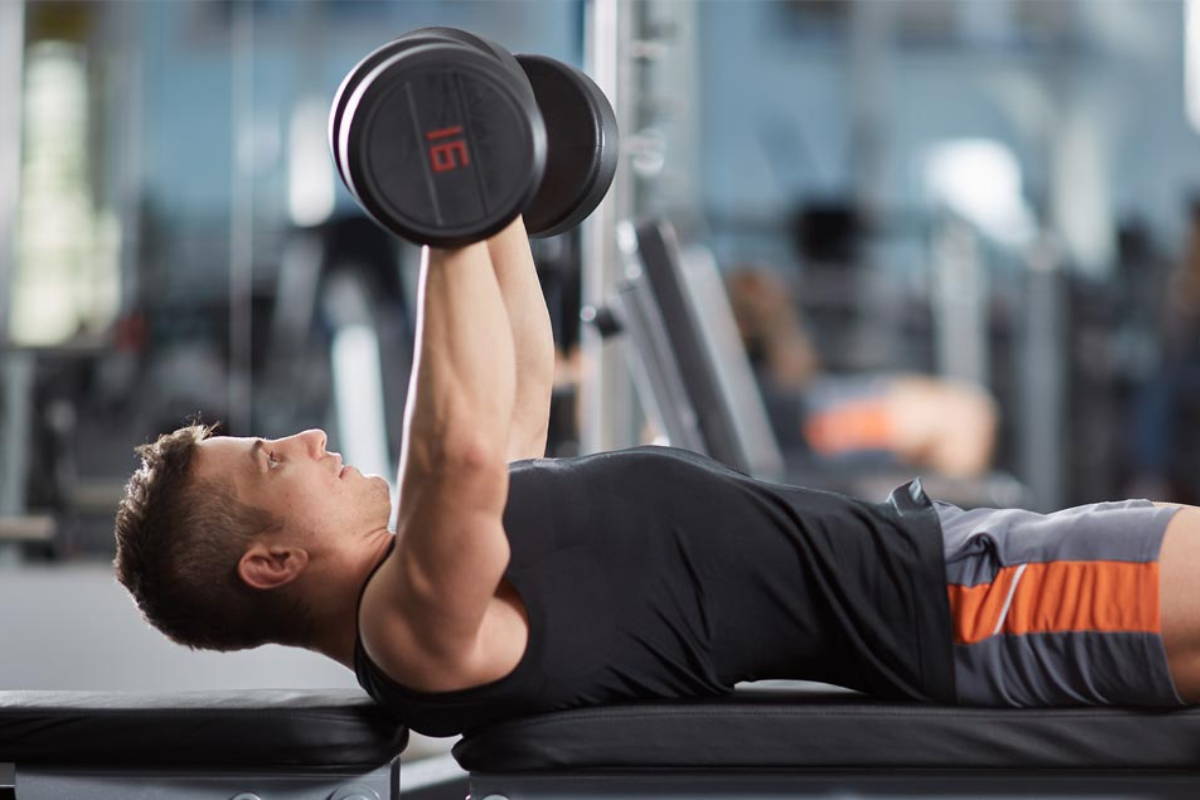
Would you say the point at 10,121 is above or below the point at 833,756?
above

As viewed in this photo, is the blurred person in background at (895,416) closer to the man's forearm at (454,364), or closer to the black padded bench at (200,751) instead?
the black padded bench at (200,751)

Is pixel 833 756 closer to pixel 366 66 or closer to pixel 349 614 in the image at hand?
pixel 349 614

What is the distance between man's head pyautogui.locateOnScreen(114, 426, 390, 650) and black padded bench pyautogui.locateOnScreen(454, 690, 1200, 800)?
0.79 ft

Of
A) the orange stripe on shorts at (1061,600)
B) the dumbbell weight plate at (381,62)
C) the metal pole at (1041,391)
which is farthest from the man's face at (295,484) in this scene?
the metal pole at (1041,391)

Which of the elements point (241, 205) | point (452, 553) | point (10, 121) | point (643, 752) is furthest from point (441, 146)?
point (241, 205)

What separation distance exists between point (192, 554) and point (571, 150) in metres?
0.56

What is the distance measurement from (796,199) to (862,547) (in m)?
6.13

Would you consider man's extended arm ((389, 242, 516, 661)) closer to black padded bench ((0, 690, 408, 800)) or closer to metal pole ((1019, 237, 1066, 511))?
black padded bench ((0, 690, 408, 800))

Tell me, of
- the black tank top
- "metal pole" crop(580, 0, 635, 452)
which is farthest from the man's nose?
"metal pole" crop(580, 0, 635, 452)

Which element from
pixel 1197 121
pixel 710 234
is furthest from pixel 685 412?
pixel 1197 121

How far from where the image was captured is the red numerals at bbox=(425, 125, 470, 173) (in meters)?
1.12

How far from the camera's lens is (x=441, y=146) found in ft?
3.69

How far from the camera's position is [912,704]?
1.36m

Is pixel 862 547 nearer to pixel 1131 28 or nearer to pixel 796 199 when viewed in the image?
pixel 796 199
